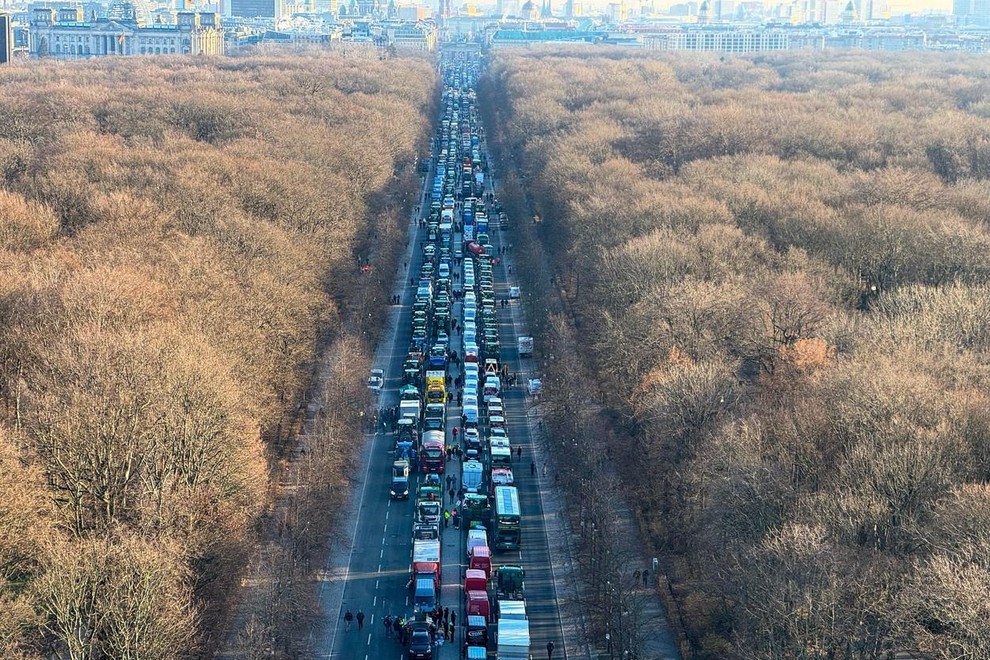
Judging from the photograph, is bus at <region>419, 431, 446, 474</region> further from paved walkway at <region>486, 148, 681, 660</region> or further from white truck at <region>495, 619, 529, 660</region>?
white truck at <region>495, 619, 529, 660</region>

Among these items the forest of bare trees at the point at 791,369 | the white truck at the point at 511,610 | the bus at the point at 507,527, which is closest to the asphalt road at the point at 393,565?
the bus at the point at 507,527

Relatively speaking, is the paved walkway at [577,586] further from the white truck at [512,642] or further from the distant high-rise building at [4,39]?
the distant high-rise building at [4,39]

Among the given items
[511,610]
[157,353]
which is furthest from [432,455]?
[511,610]

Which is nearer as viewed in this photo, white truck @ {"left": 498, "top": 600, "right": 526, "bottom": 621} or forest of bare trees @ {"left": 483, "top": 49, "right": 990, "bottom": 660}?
forest of bare trees @ {"left": 483, "top": 49, "right": 990, "bottom": 660}

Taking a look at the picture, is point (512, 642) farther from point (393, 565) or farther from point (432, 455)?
point (432, 455)

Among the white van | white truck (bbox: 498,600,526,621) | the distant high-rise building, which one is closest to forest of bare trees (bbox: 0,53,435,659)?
the white van
